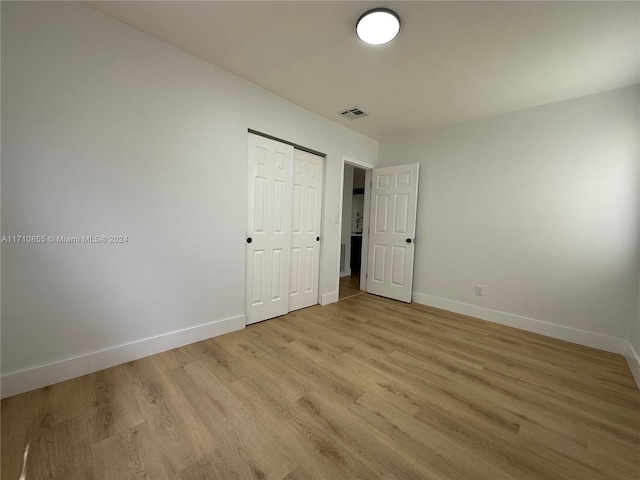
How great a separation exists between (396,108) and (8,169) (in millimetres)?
3429

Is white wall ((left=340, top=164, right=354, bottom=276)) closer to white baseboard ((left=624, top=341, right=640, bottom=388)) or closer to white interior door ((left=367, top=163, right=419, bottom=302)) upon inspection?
white interior door ((left=367, top=163, right=419, bottom=302))

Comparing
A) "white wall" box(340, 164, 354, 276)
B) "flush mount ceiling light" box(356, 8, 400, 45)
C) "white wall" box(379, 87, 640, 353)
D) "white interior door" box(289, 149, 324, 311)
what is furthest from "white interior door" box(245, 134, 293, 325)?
"white wall" box(340, 164, 354, 276)

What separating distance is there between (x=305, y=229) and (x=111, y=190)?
2040 mm

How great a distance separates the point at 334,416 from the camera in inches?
59.1

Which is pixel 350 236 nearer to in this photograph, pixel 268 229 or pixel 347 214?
pixel 347 214

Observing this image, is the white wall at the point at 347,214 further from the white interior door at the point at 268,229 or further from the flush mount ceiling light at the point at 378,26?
the flush mount ceiling light at the point at 378,26

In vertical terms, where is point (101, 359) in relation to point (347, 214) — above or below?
below

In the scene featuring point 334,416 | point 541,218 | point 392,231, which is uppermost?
point 541,218

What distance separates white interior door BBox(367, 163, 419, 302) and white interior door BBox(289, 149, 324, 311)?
3.65 ft

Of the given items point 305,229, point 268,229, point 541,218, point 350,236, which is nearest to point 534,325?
point 541,218

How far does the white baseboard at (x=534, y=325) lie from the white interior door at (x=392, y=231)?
43 cm

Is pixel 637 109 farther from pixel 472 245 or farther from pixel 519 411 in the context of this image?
pixel 519 411

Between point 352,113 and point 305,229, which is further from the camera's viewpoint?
point 305,229

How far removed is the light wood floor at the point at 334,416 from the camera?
119 cm
